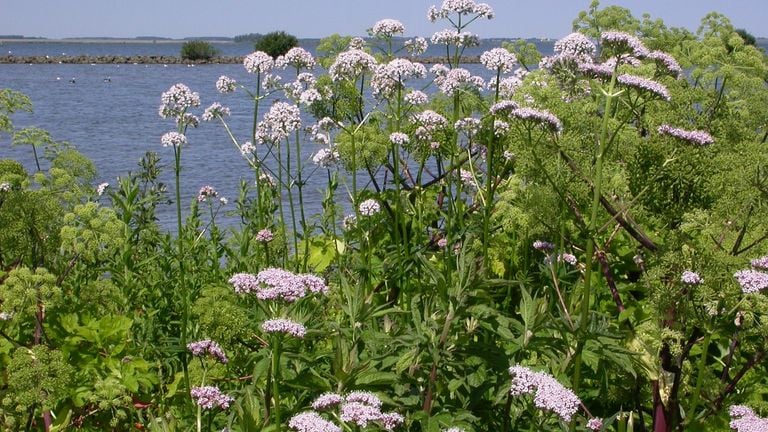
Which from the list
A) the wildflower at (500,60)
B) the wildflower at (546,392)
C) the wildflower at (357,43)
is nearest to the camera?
the wildflower at (546,392)

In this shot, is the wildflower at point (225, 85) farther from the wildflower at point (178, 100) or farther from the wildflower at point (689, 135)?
the wildflower at point (689, 135)

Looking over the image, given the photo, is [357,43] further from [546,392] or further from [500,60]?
[546,392]

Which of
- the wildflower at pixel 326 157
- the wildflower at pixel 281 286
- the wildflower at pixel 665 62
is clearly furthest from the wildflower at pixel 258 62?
the wildflower at pixel 281 286

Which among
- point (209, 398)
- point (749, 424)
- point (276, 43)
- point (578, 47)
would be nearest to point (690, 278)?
point (749, 424)

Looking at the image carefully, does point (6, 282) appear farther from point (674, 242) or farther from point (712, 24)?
point (712, 24)

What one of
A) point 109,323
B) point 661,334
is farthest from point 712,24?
point 109,323

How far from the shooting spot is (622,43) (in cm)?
331

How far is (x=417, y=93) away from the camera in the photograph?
5.50 meters

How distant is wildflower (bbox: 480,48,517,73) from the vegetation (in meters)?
0.01

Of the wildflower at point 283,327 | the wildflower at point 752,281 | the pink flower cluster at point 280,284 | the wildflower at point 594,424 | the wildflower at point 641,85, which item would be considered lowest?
the wildflower at point 594,424

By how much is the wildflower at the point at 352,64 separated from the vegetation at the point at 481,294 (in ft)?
0.07

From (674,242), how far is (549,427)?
0.93 meters

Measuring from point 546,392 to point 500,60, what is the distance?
2401 mm

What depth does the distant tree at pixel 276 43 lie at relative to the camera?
252ft
